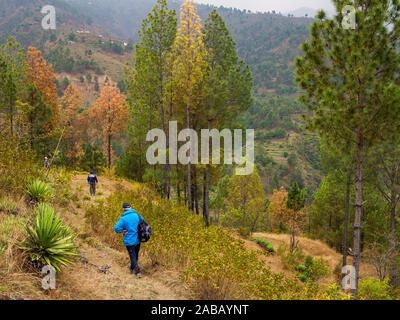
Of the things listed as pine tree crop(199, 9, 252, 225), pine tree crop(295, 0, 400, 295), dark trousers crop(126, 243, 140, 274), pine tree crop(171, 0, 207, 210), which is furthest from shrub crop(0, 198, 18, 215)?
pine tree crop(199, 9, 252, 225)

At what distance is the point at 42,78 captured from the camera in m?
19.7

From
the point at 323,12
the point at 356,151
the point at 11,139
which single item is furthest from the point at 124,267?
the point at 323,12

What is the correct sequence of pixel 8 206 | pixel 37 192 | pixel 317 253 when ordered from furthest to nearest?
pixel 317 253 → pixel 37 192 → pixel 8 206

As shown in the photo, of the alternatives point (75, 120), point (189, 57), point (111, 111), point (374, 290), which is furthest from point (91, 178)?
point (75, 120)

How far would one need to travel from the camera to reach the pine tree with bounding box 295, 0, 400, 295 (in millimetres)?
6480

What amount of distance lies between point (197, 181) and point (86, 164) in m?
9.13

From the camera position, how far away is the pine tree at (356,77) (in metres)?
6.48

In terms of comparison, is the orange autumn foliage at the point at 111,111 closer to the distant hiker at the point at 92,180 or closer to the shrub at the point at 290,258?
the distant hiker at the point at 92,180

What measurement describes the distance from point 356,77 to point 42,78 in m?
21.0

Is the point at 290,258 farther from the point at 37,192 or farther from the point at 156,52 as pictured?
the point at 37,192

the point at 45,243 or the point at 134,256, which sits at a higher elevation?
the point at 45,243

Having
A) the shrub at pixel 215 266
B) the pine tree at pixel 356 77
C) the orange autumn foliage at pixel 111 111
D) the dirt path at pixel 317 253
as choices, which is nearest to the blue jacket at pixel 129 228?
the shrub at pixel 215 266

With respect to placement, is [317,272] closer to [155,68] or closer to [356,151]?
[356,151]
